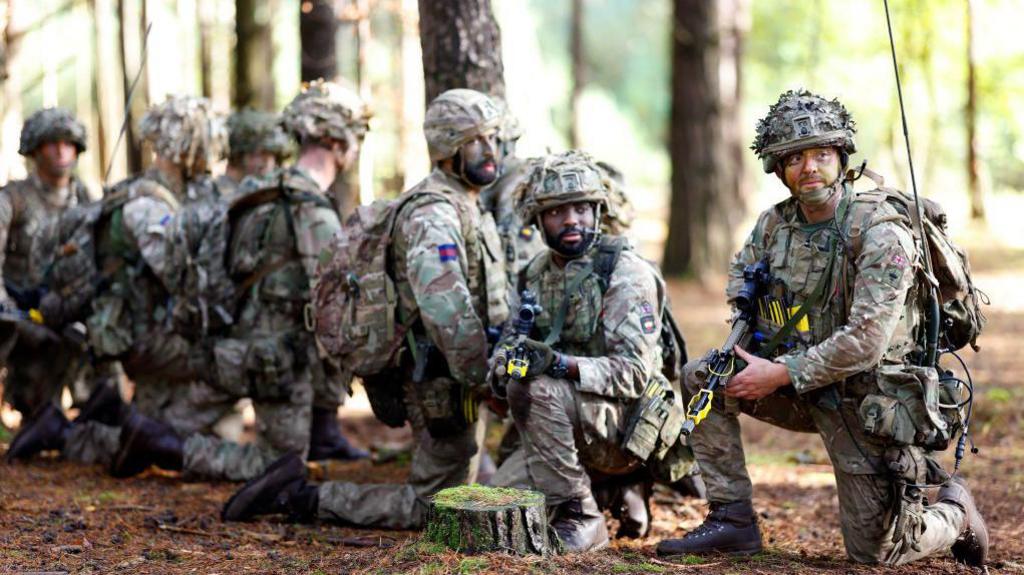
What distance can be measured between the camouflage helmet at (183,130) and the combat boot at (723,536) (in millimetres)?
5298

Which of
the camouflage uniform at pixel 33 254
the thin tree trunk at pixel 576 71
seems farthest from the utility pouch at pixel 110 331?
the thin tree trunk at pixel 576 71

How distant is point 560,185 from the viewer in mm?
6426

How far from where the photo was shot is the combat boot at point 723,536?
5.99 meters

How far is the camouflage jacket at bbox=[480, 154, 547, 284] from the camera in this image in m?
7.89

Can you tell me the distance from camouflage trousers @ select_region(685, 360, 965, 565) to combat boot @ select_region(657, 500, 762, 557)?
7cm

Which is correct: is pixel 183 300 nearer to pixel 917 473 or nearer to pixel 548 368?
pixel 548 368

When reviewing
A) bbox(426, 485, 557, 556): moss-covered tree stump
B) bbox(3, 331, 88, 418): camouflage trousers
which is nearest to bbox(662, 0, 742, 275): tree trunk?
bbox(3, 331, 88, 418): camouflage trousers

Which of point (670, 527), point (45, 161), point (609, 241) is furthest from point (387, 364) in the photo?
point (45, 161)

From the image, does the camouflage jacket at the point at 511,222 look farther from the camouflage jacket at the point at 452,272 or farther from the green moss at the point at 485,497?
the green moss at the point at 485,497

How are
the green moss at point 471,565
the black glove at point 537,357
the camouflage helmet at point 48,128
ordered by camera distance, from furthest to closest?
the camouflage helmet at point 48,128
the black glove at point 537,357
the green moss at point 471,565

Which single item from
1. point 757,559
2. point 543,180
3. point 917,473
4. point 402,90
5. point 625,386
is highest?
point 402,90

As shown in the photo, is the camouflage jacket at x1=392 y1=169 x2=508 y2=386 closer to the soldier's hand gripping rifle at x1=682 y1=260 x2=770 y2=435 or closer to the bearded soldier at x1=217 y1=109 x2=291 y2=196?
the soldier's hand gripping rifle at x1=682 y1=260 x2=770 y2=435

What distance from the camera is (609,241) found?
659 cm

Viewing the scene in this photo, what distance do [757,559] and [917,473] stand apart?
3.01ft
